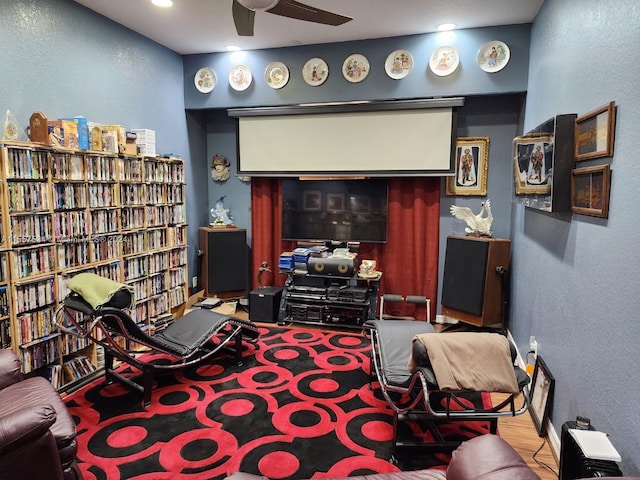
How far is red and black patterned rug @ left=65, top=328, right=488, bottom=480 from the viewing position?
235 cm

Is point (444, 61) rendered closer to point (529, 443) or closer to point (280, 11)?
point (280, 11)

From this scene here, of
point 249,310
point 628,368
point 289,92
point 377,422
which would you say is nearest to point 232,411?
point 377,422

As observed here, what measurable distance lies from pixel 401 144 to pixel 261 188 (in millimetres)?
1810

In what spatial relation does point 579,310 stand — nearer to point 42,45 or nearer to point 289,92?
point 289,92

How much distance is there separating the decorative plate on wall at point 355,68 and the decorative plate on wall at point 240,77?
3.67 feet

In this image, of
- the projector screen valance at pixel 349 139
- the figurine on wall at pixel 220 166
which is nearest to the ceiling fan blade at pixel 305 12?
the projector screen valance at pixel 349 139

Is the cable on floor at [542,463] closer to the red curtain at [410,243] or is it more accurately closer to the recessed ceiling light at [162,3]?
the red curtain at [410,243]

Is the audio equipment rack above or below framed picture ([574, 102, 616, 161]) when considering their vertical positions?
below

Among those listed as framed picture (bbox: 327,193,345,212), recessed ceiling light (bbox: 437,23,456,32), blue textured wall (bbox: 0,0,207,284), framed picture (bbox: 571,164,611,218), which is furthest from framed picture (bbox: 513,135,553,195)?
blue textured wall (bbox: 0,0,207,284)

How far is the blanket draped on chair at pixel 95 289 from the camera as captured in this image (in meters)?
2.93

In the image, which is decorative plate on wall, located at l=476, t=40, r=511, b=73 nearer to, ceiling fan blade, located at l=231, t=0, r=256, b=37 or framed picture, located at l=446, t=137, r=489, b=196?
framed picture, located at l=446, t=137, r=489, b=196

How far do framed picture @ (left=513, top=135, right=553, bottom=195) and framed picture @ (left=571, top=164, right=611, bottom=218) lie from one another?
8.5 inches

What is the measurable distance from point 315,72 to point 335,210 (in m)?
1.55

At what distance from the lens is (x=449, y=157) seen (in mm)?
4438
